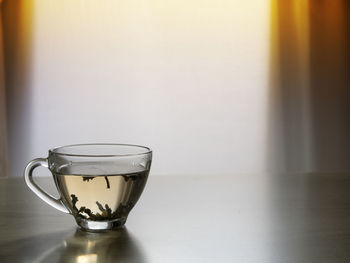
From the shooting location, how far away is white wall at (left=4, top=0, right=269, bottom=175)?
7.08ft

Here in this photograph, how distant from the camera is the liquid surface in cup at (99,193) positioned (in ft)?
1.84

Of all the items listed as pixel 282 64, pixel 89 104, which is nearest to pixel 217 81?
pixel 282 64

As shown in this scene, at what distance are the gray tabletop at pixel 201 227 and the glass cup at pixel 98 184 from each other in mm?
17

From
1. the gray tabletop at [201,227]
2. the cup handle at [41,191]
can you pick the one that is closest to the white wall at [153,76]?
the gray tabletop at [201,227]

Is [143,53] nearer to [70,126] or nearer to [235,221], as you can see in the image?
[70,126]

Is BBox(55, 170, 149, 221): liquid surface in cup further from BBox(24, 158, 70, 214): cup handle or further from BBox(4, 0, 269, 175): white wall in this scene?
BBox(4, 0, 269, 175): white wall

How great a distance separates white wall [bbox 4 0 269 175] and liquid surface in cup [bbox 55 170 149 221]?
1.62 meters

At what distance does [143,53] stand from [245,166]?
0.60 metres

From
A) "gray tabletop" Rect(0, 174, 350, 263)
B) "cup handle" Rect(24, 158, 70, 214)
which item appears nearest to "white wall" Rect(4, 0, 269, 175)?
"gray tabletop" Rect(0, 174, 350, 263)

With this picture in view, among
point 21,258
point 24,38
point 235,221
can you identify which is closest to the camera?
point 21,258

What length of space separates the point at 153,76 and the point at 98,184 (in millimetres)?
1664

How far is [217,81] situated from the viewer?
7.22 feet

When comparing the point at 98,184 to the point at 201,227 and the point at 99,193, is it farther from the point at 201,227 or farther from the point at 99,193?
the point at 201,227

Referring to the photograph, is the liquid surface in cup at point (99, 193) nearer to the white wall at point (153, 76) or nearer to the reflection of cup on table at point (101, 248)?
the reflection of cup on table at point (101, 248)
